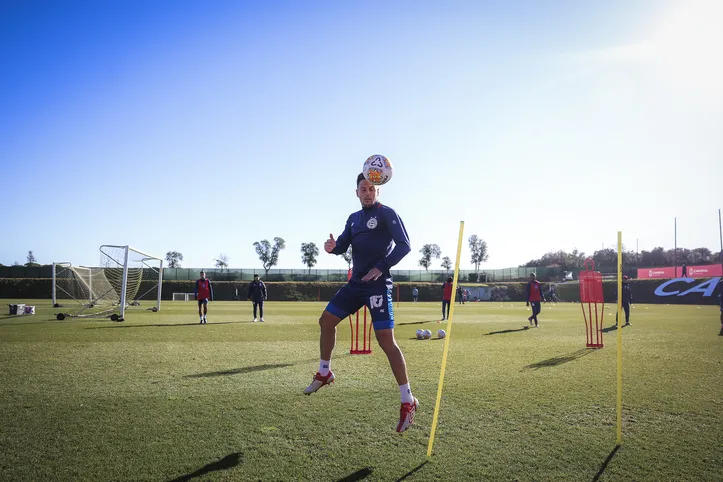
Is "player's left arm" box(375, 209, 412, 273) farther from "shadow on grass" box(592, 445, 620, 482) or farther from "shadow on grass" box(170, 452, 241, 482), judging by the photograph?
"shadow on grass" box(592, 445, 620, 482)

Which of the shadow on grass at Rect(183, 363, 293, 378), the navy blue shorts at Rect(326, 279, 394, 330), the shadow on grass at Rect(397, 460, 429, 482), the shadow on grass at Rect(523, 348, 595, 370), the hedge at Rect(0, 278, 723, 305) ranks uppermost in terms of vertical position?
the navy blue shorts at Rect(326, 279, 394, 330)

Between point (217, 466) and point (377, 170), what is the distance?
3241 millimetres

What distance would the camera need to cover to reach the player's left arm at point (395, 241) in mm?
4754

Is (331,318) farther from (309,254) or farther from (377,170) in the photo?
(309,254)

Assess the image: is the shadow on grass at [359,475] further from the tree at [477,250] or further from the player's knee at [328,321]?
the tree at [477,250]

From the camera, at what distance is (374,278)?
4.72 m

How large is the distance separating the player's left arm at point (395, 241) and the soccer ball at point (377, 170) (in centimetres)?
35

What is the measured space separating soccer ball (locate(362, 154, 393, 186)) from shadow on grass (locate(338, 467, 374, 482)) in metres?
2.81

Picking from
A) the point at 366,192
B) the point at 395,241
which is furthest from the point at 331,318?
the point at 366,192

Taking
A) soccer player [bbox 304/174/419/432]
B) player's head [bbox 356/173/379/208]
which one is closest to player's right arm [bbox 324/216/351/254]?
soccer player [bbox 304/174/419/432]

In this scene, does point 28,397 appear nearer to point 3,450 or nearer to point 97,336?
point 3,450

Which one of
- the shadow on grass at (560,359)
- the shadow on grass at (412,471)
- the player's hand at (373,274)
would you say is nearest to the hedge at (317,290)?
the shadow on grass at (560,359)

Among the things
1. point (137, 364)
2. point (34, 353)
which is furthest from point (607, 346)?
point (34, 353)

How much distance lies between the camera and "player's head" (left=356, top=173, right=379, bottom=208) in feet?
16.5
